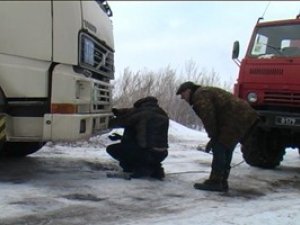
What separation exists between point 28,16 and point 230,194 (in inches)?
126

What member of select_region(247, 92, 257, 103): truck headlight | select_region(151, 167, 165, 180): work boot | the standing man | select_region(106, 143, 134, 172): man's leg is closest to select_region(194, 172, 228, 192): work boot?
the standing man

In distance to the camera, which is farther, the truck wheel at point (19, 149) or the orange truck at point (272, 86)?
the orange truck at point (272, 86)

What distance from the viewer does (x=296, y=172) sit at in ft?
31.2

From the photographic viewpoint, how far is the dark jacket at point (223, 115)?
708cm

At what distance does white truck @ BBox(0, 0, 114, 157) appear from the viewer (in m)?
6.43

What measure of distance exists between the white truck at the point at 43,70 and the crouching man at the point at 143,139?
969 mm

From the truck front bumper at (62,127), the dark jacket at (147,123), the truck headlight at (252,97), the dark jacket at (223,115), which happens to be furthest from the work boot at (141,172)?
the truck headlight at (252,97)

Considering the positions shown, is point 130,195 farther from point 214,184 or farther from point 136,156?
point 214,184

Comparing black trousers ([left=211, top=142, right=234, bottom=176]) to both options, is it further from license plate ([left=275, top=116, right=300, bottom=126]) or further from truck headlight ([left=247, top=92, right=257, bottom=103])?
truck headlight ([left=247, top=92, right=257, bottom=103])

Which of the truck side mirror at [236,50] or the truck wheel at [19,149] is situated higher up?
the truck side mirror at [236,50]

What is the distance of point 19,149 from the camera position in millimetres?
8836

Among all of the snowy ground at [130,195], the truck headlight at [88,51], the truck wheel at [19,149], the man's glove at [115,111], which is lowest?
the snowy ground at [130,195]

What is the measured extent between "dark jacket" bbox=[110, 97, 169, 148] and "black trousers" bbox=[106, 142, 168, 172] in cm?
11

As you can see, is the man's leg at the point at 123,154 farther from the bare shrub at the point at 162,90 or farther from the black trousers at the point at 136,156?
the bare shrub at the point at 162,90
